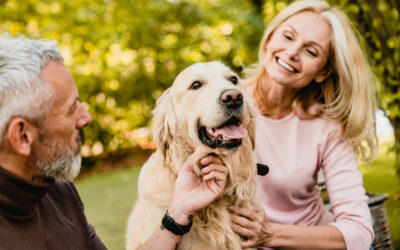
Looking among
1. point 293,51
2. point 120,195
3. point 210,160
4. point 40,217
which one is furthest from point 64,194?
point 120,195

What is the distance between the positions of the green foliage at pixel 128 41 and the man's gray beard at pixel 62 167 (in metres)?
6.90

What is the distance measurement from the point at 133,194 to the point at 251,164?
197 inches

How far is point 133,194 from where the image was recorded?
6.74m

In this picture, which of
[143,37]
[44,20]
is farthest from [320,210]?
[44,20]

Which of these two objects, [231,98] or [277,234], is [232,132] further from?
[277,234]

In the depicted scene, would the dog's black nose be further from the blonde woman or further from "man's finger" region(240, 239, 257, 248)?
"man's finger" region(240, 239, 257, 248)

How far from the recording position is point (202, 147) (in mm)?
1972

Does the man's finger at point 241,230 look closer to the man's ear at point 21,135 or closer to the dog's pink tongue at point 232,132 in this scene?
the dog's pink tongue at point 232,132

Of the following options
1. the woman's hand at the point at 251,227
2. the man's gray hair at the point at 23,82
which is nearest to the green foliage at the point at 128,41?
the woman's hand at the point at 251,227

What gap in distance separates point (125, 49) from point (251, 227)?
771cm

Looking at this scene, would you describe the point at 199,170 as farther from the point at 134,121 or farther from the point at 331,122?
the point at 134,121

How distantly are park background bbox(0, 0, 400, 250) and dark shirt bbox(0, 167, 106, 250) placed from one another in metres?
5.00

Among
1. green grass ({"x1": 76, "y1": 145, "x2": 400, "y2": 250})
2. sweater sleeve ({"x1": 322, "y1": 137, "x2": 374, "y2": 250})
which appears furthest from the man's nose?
green grass ({"x1": 76, "y1": 145, "x2": 400, "y2": 250})

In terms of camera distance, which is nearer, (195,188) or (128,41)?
(195,188)
